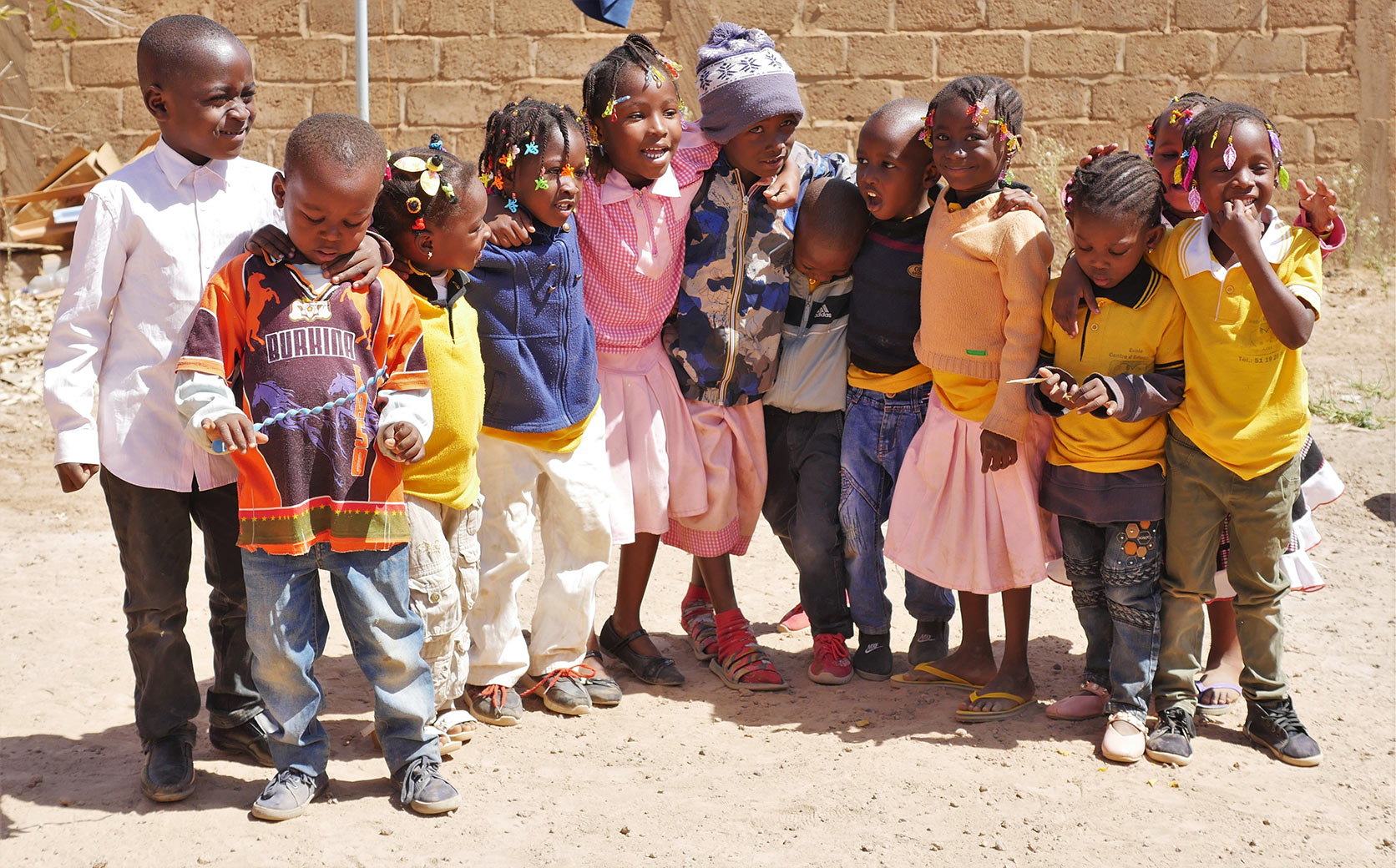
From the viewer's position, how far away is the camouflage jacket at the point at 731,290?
3729 millimetres

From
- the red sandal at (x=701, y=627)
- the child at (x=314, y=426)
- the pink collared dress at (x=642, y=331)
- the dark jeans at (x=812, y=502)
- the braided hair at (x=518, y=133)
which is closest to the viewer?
the child at (x=314, y=426)

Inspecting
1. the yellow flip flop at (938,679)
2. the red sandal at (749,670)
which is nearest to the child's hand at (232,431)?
the red sandal at (749,670)

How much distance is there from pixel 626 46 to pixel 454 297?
40.6 inches

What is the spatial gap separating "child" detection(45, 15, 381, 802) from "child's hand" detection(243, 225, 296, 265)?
5.0 inches

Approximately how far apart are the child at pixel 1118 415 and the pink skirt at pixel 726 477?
37.1 inches

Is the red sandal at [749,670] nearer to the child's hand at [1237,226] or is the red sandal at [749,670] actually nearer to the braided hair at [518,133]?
the braided hair at [518,133]

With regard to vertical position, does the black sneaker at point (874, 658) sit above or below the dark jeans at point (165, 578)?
below

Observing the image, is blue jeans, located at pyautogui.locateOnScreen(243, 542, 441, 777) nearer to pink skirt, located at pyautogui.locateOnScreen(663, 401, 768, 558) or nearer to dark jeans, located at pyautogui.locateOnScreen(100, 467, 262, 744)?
dark jeans, located at pyautogui.locateOnScreen(100, 467, 262, 744)

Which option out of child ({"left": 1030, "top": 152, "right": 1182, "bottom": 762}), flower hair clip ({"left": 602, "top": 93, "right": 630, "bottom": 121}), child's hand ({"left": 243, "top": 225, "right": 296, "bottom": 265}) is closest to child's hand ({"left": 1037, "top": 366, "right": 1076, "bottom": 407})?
child ({"left": 1030, "top": 152, "right": 1182, "bottom": 762})

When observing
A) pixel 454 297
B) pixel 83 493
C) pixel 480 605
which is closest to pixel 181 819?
pixel 480 605

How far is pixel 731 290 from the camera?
3754 mm

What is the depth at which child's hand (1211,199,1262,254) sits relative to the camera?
3.00 m

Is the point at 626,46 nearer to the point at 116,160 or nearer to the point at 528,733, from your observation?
the point at 528,733

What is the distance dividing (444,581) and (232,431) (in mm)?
787
